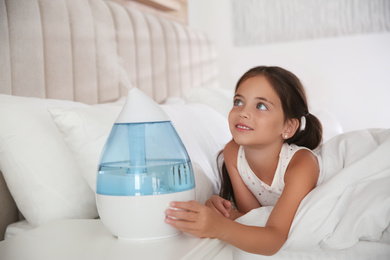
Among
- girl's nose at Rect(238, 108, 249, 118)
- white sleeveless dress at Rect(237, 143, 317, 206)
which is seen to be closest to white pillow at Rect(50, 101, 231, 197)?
white sleeveless dress at Rect(237, 143, 317, 206)

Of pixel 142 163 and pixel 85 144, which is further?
pixel 85 144

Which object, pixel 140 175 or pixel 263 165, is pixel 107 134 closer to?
pixel 140 175

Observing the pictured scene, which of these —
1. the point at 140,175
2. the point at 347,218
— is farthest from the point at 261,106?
the point at 140,175

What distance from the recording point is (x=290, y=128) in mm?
1332

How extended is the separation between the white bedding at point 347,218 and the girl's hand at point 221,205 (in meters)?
0.05

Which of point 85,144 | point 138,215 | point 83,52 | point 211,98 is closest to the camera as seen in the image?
point 138,215

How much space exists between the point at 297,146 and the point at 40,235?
85cm

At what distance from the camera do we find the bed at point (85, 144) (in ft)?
3.25

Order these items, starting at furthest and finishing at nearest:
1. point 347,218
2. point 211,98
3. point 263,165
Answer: point 211,98
point 263,165
point 347,218

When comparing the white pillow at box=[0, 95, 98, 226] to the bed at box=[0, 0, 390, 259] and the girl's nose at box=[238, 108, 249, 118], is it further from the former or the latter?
the girl's nose at box=[238, 108, 249, 118]

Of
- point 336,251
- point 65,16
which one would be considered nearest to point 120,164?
point 336,251

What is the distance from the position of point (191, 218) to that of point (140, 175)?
0.15m

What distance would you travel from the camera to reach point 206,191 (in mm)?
1259

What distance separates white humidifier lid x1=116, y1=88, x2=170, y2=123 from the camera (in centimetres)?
89
